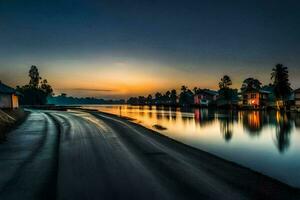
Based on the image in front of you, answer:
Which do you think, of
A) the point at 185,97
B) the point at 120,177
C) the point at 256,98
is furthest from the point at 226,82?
the point at 120,177

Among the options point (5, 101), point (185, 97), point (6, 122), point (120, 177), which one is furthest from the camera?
point (185, 97)

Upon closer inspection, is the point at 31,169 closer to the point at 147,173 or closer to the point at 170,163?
the point at 147,173

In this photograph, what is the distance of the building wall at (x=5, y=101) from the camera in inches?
1782

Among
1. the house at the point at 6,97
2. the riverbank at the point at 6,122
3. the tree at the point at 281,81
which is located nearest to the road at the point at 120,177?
the riverbank at the point at 6,122

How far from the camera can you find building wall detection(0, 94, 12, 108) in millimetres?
45263

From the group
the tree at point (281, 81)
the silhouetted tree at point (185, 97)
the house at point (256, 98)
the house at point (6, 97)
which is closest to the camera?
the house at point (6, 97)

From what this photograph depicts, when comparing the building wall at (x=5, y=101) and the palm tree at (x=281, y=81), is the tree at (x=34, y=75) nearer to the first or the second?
the building wall at (x=5, y=101)

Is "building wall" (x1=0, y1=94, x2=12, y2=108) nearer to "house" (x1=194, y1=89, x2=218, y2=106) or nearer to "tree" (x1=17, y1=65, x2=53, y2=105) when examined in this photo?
"tree" (x1=17, y1=65, x2=53, y2=105)

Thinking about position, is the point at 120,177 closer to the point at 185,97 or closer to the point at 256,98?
the point at 256,98

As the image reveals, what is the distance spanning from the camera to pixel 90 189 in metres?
9.26

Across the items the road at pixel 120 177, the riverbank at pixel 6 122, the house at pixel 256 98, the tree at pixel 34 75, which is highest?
the tree at pixel 34 75

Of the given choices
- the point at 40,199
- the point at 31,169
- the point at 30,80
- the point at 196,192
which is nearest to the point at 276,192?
the point at 196,192

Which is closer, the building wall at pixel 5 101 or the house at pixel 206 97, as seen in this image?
the building wall at pixel 5 101

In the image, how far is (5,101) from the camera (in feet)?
151
